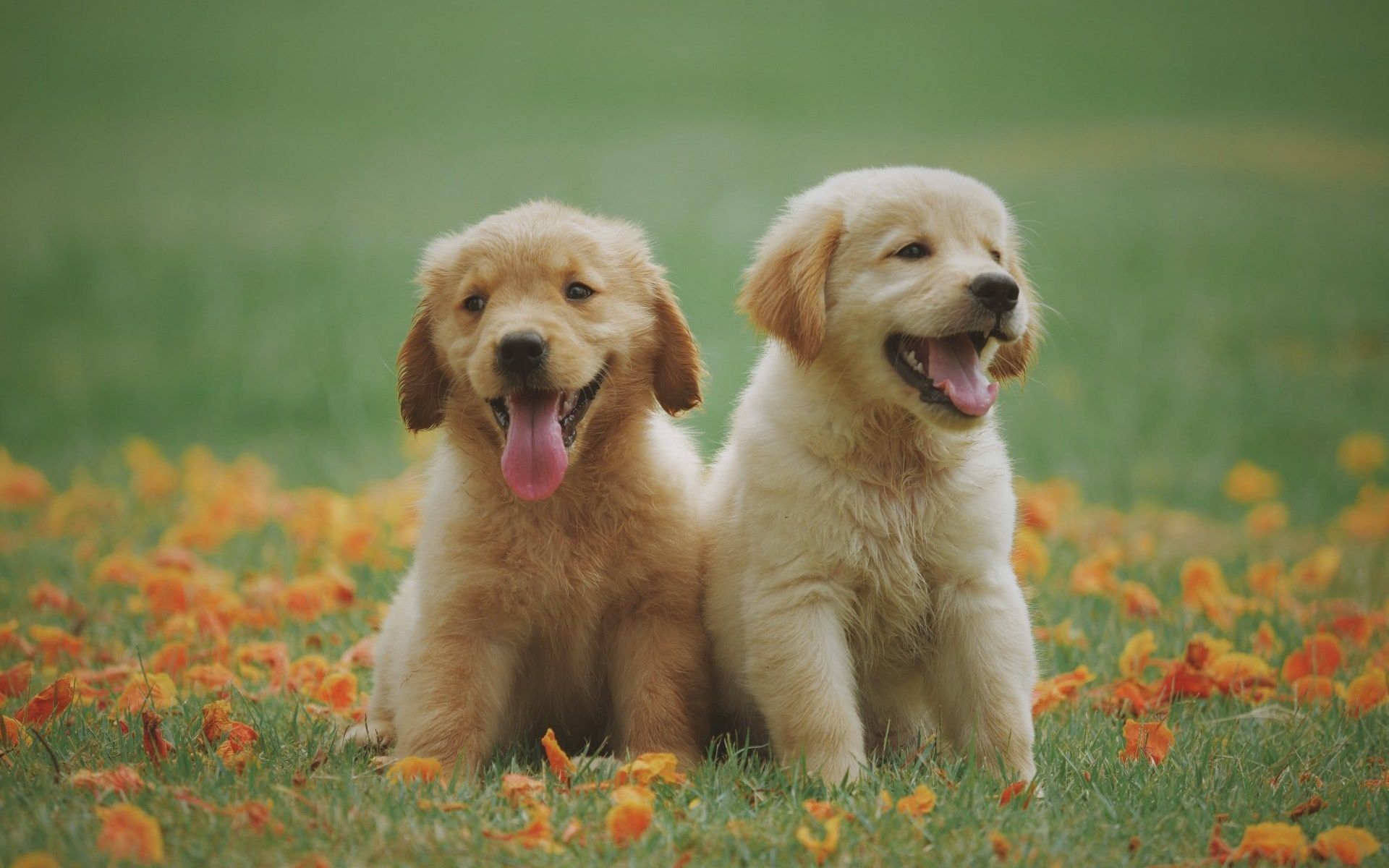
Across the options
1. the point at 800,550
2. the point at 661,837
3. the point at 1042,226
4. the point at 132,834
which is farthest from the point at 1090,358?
the point at 132,834

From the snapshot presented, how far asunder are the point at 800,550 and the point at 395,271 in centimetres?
762

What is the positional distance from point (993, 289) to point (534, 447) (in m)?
1.17

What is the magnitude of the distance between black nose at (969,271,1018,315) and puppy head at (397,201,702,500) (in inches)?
34.0

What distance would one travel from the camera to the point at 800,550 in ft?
10.6

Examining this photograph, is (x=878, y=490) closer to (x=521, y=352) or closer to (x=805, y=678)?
(x=805, y=678)

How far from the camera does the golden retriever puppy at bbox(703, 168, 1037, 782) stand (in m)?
3.21

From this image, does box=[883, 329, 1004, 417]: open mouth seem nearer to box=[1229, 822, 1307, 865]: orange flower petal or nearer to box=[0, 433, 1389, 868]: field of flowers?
box=[0, 433, 1389, 868]: field of flowers

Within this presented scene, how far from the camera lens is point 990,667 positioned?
327 centimetres

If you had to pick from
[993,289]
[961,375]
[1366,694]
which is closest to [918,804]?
[961,375]

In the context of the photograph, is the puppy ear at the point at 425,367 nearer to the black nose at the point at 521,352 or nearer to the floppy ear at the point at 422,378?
the floppy ear at the point at 422,378

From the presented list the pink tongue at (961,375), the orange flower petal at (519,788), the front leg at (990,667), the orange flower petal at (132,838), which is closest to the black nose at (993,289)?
the pink tongue at (961,375)

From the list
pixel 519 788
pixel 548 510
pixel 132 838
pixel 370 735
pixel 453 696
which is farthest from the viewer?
pixel 370 735

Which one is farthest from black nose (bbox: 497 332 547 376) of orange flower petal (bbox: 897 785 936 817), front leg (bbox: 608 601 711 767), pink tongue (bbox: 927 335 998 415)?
orange flower petal (bbox: 897 785 936 817)

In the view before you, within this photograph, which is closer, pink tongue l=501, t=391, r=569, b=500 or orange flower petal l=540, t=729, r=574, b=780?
orange flower petal l=540, t=729, r=574, b=780
